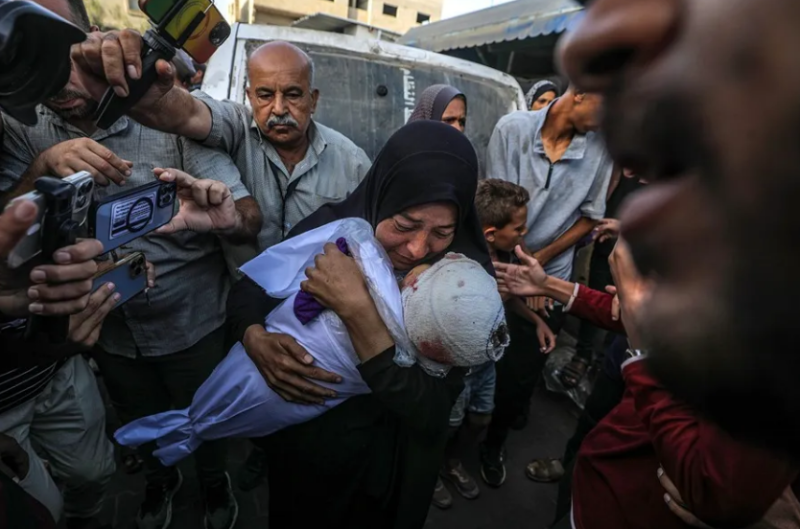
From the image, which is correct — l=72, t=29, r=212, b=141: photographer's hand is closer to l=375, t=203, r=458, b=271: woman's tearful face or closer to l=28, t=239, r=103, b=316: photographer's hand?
l=28, t=239, r=103, b=316: photographer's hand

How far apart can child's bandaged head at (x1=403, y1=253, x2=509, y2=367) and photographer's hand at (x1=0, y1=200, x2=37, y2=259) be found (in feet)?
2.89

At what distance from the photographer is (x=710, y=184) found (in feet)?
0.85

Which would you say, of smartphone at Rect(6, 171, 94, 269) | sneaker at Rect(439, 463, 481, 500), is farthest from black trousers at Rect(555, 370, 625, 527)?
smartphone at Rect(6, 171, 94, 269)

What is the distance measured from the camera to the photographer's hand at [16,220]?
879mm

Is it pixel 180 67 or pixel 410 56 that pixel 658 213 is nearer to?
pixel 180 67

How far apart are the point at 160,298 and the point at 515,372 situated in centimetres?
213

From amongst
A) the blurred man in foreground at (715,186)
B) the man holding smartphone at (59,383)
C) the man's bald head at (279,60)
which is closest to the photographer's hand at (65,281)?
the man holding smartphone at (59,383)

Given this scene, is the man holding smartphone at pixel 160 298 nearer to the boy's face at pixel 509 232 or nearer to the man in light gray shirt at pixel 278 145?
the man in light gray shirt at pixel 278 145

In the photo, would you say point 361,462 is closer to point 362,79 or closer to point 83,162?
point 83,162

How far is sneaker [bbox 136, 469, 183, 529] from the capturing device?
2410 mm

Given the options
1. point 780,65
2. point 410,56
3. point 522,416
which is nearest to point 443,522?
point 522,416

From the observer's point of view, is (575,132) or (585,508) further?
(575,132)

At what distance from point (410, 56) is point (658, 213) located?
3755mm

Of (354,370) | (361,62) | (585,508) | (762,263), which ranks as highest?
(361,62)
